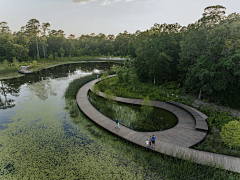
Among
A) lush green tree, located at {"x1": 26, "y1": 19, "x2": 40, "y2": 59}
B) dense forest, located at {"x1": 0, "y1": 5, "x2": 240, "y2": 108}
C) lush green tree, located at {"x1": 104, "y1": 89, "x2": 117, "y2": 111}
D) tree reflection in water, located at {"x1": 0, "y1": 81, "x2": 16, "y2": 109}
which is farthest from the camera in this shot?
lush green tree, located at {"x1": 26, "y1": 19, "x2": 40, "y2": 59}

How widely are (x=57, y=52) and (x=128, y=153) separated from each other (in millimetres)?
83029

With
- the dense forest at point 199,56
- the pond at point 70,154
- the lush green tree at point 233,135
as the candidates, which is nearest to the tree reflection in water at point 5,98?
the pond at point 70,154

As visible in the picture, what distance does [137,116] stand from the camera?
18281 mm

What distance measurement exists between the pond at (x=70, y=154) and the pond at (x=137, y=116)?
308 centimetres

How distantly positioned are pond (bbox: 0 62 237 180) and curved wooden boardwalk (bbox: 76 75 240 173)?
665mm

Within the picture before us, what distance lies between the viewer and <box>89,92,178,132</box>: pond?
52.6 ft

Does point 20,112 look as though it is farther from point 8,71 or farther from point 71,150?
point 8,71

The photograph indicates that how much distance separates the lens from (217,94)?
21125mm

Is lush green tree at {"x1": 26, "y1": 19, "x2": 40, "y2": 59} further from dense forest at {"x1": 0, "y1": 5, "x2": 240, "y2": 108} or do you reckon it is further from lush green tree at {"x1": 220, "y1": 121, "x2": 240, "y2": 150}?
lush green tree at {"x1": 220, "y1": 121, "x2": 240, "y2": 150}

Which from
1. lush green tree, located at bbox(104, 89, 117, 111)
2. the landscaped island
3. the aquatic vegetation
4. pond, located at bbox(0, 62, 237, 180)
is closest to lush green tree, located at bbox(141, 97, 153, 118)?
the landscaped island

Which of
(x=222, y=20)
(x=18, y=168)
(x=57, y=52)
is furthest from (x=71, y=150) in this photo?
(x=57, y=52)

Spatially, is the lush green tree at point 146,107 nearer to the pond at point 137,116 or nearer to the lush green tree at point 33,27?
the pond at point 137,116

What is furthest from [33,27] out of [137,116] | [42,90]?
[137,116]

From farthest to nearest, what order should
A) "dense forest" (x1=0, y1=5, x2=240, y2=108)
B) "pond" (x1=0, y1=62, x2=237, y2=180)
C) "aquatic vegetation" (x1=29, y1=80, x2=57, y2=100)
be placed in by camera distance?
1. "aquatic vegetation" (x1=29, y1=80, x2=57, y2=100)
2. "dense forest" (x1=0, y1=5, x2=240, y2=108)
3. "pond" (x1=0, y1=62, x2=237, y2=180)
